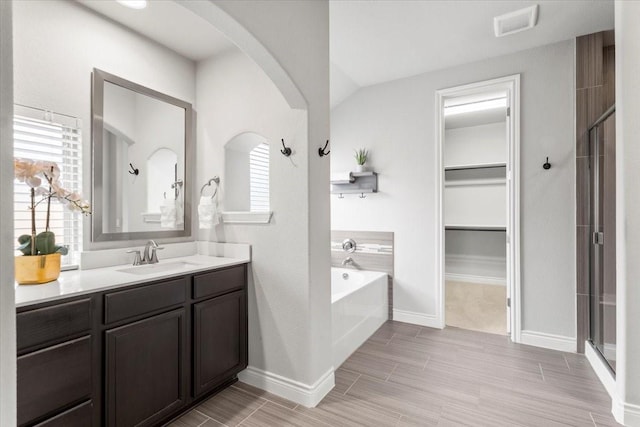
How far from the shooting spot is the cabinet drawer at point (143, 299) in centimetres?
151

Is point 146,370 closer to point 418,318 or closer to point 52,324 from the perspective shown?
point 52,324

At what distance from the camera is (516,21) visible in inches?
94.3

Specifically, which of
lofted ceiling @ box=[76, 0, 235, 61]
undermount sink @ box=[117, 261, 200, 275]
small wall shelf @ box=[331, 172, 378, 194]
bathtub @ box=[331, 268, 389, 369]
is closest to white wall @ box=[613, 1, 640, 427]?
bathtub @ box=[331, 268, 389, 369]

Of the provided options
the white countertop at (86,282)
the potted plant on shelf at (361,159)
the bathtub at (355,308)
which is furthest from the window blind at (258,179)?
the potted plant on shelf at (361,159)

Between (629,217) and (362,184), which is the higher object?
(362,184)

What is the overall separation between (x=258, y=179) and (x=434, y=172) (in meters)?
1.83

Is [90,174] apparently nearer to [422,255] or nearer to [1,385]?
[1,385]

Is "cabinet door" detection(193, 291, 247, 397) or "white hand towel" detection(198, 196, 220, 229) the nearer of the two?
"cabinet door" detection(193, 291, 247, 397)

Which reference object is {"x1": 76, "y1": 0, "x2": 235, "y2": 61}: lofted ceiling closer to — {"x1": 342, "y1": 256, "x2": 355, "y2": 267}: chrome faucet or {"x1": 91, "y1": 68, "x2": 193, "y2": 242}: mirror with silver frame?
{"x1": 91, "y1": 68, "x2": 193, "y2": 242}: mirror with silver frame

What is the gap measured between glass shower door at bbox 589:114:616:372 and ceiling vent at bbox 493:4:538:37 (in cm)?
92

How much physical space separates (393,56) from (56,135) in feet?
8.84

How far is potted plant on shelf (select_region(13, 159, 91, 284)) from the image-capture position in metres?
1.44

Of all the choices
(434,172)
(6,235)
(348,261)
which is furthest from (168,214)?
(434,172)

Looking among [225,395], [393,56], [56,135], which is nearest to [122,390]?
[225,395]
